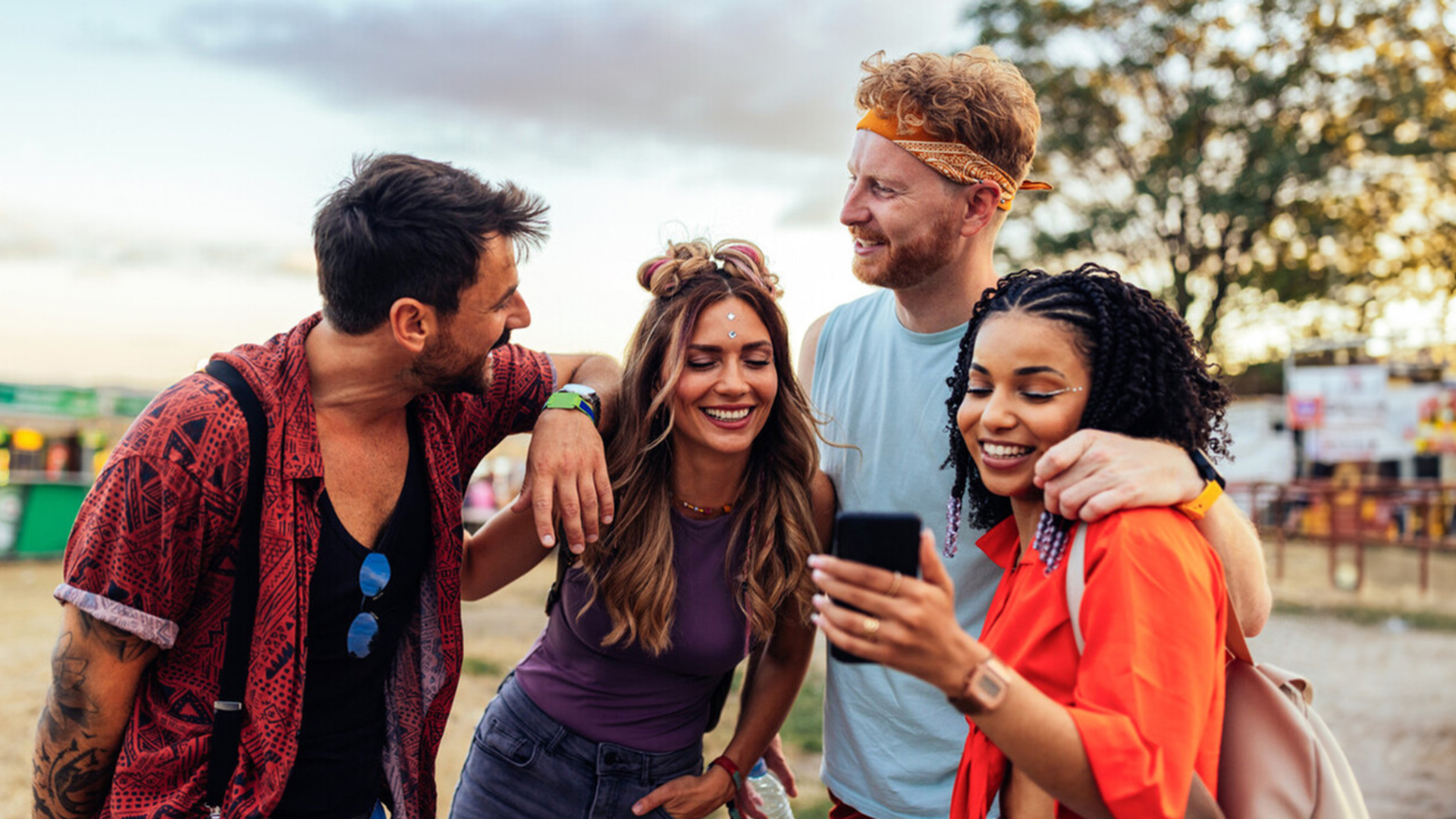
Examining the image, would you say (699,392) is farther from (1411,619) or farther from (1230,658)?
(1411,619)

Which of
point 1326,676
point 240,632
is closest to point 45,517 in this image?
point 240,632

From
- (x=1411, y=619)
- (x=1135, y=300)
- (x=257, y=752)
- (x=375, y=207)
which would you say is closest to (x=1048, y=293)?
(x=1135, y=300)

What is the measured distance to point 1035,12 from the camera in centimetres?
2252

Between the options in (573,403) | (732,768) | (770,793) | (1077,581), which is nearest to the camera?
(1077,581)

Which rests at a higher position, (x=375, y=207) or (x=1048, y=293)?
(x=375, y=207)

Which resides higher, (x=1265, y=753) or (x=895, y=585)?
(x=895, y=585)

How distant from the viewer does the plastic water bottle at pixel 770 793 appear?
319 centimetres

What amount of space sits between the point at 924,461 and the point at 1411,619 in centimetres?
1309

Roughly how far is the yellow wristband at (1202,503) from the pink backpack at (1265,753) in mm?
184

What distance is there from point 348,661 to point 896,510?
1446 millimetres

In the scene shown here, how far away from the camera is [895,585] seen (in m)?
1.48

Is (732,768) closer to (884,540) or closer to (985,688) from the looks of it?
Answer: (985,688)

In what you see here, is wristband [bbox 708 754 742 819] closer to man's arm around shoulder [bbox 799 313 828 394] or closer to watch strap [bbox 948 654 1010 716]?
man's arm around shoulder [bbox 799 313 828 394]

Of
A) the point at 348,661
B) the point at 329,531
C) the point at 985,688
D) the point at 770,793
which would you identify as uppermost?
the point at 329,531
